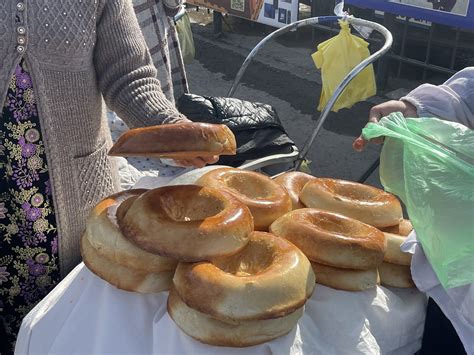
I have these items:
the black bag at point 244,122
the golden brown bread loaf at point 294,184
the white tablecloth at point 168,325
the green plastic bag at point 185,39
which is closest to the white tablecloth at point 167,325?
the white tablecloth at point 168,325

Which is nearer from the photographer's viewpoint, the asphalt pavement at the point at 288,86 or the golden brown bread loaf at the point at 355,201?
the golden brown bread loaf at the point at 355,201

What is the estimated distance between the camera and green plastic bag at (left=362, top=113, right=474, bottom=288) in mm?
1232

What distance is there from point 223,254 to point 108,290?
12.6 inches

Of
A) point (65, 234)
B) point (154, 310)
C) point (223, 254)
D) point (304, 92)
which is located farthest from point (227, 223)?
point (304, 92)

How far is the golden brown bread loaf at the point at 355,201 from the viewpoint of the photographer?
4.79ft

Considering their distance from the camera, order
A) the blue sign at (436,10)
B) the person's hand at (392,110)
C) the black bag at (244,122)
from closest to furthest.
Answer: the person's hand at (392,110)
the black bag at (244,122)
the blue sign at (436,10)

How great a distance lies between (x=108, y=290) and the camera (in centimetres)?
134

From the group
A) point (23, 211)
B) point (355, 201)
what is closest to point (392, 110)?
point (355, 201)

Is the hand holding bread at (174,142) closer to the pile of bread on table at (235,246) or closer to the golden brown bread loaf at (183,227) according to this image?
the pile of bread on table at (235,246)

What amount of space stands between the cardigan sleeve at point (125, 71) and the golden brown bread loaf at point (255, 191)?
25cm

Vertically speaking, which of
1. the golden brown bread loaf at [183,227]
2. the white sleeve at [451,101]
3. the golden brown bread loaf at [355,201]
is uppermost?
the white sleeve at [451,101]

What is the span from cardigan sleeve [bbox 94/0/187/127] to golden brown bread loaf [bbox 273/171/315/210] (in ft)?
1.19

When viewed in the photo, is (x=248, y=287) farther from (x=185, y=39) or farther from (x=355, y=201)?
(x=185, y=39)

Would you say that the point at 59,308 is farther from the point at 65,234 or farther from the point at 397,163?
the point at 397,163
